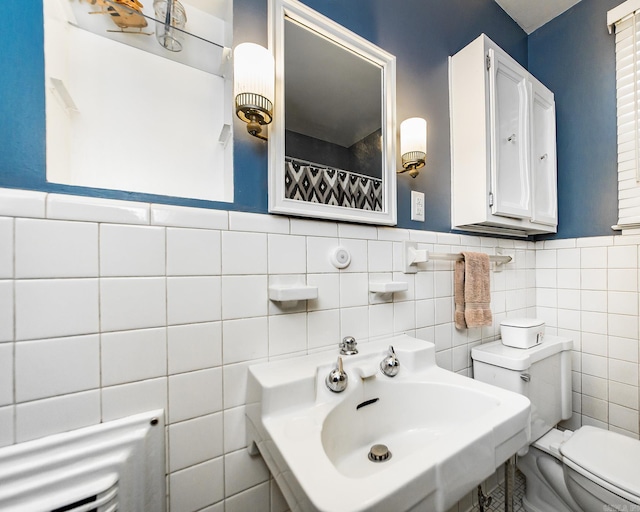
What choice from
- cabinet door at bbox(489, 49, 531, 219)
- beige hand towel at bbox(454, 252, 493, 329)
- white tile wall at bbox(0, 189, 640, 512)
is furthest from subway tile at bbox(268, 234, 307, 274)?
cabinet door at bbox(489, 49, 531, 219)

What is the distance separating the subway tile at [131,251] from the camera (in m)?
0.61

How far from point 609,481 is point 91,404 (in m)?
1.56

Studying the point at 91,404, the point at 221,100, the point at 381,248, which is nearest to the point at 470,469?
the point at 381,248

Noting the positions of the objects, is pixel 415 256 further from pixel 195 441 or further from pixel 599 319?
pixel 599 319

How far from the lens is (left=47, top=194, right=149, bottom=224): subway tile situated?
0.57 meters

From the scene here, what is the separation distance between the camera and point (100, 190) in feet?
2.01

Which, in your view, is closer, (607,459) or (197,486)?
(197,486)

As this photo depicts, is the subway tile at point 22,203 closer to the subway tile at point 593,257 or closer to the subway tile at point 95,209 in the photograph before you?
the subway tile at point 95,209

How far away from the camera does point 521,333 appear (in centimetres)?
126

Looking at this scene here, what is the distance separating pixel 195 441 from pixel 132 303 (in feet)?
1.27

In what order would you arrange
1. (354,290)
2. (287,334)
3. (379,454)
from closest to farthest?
(379,454) < (287,334) < (354,290)

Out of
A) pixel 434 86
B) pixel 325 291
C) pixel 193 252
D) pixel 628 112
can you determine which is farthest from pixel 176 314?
pixel 628 112

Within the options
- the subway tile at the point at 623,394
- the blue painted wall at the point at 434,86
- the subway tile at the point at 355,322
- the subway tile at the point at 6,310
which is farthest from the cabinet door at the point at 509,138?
the subway tile at the point at 6,310

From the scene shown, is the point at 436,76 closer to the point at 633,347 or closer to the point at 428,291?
the point at 428,291
